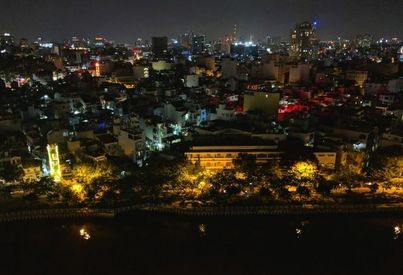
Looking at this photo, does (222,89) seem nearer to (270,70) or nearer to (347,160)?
(270,70)

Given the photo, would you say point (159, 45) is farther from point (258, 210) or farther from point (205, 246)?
point (205, 246)

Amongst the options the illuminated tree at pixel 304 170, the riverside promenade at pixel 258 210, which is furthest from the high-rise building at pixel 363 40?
the riverside promenade at pixel 258 210

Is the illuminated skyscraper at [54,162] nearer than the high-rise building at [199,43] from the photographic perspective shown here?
Yes

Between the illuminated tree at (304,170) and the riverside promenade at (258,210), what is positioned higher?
the illuminated tree at (304,170)

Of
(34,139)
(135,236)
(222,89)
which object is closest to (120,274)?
(135,236)

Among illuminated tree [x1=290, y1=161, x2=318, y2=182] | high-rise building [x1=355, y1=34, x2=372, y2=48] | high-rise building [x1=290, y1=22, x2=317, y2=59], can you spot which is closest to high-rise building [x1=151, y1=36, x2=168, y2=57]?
high-rise building [x1=290, y1=22, x2=317, y2=59]

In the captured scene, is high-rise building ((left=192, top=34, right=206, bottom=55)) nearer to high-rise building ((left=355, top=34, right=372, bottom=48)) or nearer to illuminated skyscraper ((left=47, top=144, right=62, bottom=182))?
high-rise building ((left=355, top=34, right=372, bottom=48))

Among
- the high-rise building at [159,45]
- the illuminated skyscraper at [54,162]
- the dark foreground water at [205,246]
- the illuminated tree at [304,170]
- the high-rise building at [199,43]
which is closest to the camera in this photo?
the dark foreground water at [205,246]

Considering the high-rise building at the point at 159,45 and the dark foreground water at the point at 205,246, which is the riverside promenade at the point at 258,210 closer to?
the dark foreground water at the point at 205,246
